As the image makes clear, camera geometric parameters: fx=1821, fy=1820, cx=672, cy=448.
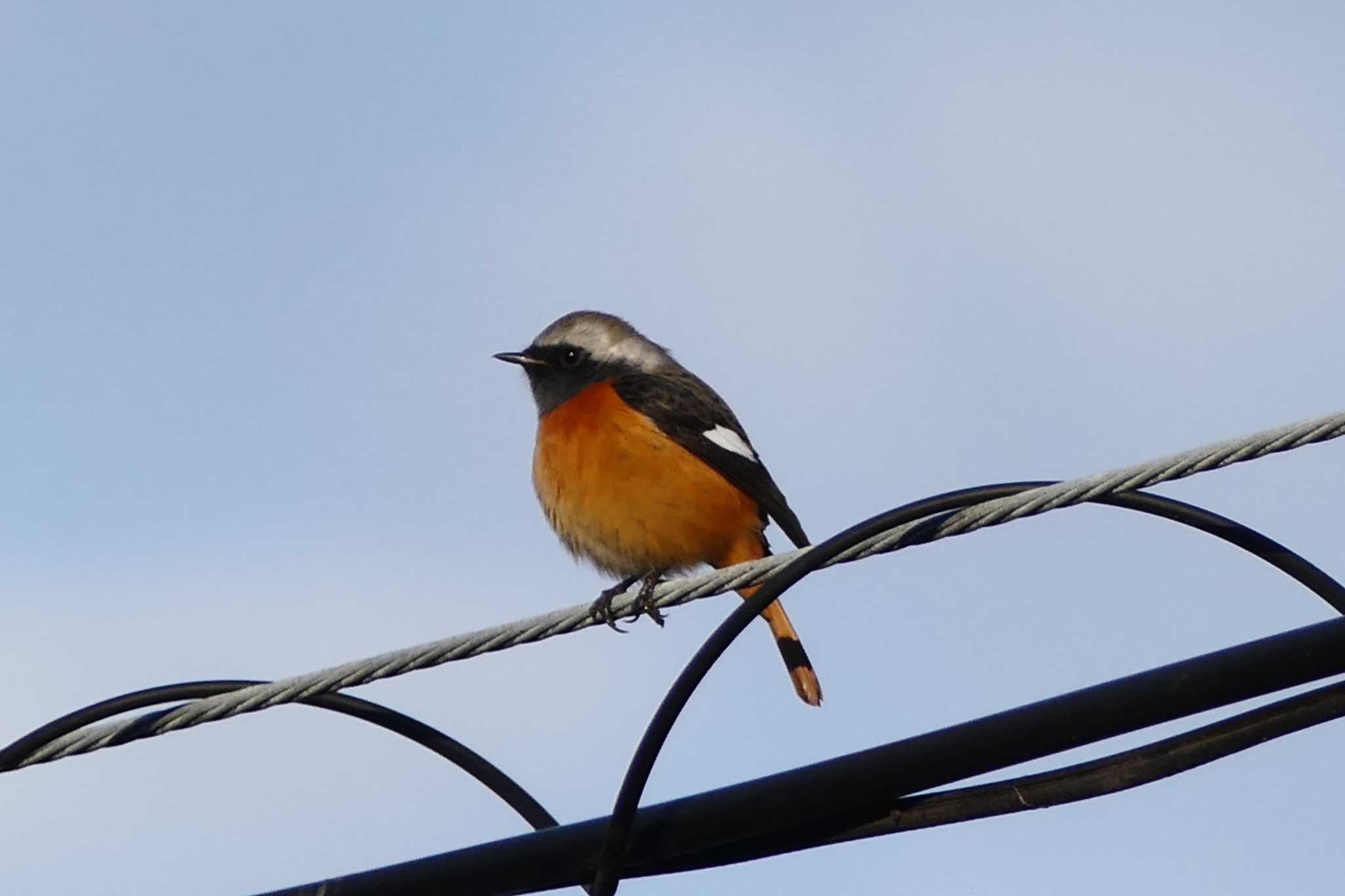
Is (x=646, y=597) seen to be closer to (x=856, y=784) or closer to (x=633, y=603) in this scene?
(x=633, y=603)

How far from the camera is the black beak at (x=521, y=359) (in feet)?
31.3

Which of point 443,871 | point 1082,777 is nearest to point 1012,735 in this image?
point 1082,777

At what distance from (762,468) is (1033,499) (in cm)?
463

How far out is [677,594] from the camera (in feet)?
17.5

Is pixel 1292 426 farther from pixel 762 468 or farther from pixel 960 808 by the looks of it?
pixel 762 468

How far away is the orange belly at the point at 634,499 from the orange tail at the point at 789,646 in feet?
0.15

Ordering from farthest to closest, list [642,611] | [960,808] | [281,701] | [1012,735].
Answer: [642,611] < [281,701] < [960,808] < [1012,735]

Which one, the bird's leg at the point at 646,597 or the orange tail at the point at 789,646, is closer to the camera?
the bird's leg at the point at 646,597

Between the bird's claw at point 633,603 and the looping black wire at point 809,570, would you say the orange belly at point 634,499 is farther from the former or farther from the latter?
the looping black wire at point 809,570

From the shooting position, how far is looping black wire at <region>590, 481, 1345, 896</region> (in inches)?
165

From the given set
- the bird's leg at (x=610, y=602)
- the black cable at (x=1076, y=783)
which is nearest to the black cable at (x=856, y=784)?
the black cable at (x=1076, y=783)

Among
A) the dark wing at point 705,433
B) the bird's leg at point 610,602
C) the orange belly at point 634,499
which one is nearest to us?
the bird's leg at point 610,602

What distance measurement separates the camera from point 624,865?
4305mm

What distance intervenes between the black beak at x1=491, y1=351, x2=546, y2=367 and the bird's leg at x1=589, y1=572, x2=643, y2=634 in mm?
1677
